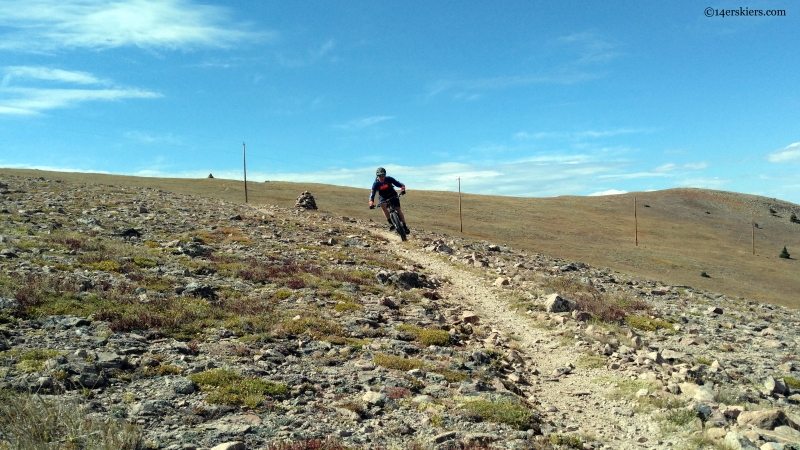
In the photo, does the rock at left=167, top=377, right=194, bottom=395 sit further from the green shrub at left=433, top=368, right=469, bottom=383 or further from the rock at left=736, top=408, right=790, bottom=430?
the rock at left=736, top=408, right=790, bottom=430

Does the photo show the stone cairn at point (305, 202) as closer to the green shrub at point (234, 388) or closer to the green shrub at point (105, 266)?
the green shrub at point (105, 266)

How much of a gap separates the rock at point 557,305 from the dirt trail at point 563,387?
1.00 meters

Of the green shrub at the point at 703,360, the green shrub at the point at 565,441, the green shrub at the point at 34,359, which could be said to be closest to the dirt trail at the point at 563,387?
the green shrub at the point at 565,441

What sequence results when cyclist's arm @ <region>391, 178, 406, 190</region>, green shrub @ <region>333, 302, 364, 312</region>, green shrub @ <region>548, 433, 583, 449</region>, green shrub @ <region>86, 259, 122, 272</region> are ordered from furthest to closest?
cyclist's arm @ <region>391, 178, 406, 190</region>
green shrub @ <region>86, 259, 122, 272</region>
green shrub @ <region>333, 302, 364, 312</region>
green shrub @ <region>548, 433, 583, 449</region>

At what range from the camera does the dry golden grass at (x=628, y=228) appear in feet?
→ 137

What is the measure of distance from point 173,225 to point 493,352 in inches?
757

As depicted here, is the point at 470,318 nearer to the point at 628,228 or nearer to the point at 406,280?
the point at 406,280

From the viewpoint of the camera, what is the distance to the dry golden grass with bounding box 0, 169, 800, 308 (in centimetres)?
4184

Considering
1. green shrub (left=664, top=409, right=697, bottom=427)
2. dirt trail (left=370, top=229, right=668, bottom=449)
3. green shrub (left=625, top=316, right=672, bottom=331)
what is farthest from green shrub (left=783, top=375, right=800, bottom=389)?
green shrub (left=664, top=409, right=697, bottom=427)

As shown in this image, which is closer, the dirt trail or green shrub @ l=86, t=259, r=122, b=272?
the dirt trail

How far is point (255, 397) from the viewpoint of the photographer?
7.07 m

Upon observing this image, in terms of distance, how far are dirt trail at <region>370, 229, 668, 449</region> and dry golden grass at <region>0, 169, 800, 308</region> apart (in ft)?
78.1

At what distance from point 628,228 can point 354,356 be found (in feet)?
245

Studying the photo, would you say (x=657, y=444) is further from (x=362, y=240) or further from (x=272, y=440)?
(x=362, y=240)
